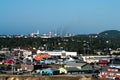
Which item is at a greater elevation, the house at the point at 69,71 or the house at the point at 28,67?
the house at the point at 28,67

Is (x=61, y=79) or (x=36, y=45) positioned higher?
(x=36, y=45)

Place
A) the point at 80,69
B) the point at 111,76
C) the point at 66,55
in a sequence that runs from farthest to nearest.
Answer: the point at 66,55 < the point at 80,69 < the point at 111,76

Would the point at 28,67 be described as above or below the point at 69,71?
above

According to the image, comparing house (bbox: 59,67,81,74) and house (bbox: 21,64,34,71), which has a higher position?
house (bbox: 21,64,34,71)

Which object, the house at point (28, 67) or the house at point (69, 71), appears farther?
the house at point (28, 67)

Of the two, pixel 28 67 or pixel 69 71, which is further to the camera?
pixel 28 67

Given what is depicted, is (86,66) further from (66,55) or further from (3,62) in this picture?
(66,55)

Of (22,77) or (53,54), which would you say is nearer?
(22,77)

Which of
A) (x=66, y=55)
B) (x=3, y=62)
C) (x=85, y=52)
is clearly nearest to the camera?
(x=3, y=62)

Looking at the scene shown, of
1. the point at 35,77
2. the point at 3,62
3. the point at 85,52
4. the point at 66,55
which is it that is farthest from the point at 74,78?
the point at 85,52

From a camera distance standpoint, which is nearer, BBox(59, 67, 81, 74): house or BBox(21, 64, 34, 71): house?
BBox(59, 67, 81, 74): house
